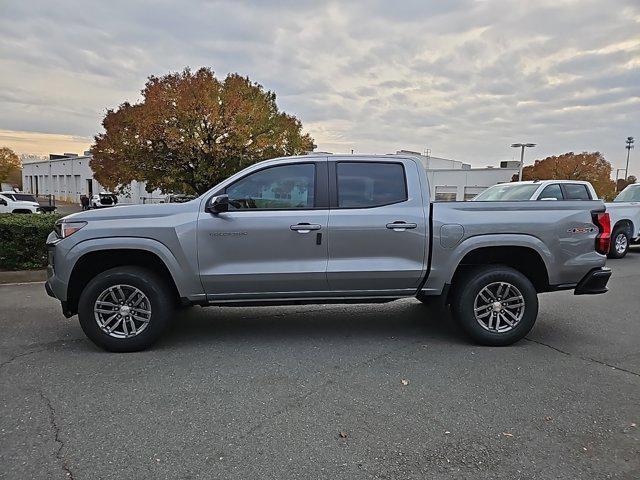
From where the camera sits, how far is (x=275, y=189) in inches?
178

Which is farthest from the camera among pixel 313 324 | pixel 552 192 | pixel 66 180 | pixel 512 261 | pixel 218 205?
pixel 66 180

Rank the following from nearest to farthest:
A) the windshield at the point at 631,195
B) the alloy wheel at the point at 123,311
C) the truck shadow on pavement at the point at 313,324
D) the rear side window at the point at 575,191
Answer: the alloy wheel at the point at 123,311 < the truck shadow on pavement at the point at 313,324 < the rear side window at the point at 575,191 < the windshield at the point at 631,195

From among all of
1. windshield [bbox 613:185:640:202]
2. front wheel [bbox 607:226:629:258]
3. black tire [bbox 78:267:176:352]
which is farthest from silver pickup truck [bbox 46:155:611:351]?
windshield [bbox 613:185:640:202]

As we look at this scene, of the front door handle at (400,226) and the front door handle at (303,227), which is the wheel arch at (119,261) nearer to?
the front door handle at (303,227)

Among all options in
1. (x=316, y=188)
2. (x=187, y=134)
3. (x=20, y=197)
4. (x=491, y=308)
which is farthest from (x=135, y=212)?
(x=20, y=197)

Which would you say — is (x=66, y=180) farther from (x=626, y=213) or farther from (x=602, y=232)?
(x=602, y=232)

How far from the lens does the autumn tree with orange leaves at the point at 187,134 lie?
17.1 m

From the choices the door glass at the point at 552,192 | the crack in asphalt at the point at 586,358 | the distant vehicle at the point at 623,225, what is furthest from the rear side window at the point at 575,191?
the crack in asphalt at the point at 586,358

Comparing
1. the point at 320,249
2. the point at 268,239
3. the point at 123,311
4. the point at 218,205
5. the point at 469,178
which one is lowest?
the point at 123,311

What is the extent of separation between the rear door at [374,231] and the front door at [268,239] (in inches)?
5.6

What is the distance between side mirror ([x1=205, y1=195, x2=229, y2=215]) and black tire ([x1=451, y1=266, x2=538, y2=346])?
2.57 meters

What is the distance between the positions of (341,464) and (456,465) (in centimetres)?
69

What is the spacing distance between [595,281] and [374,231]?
242cm

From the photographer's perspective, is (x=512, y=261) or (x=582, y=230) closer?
(x=582, y=230)
